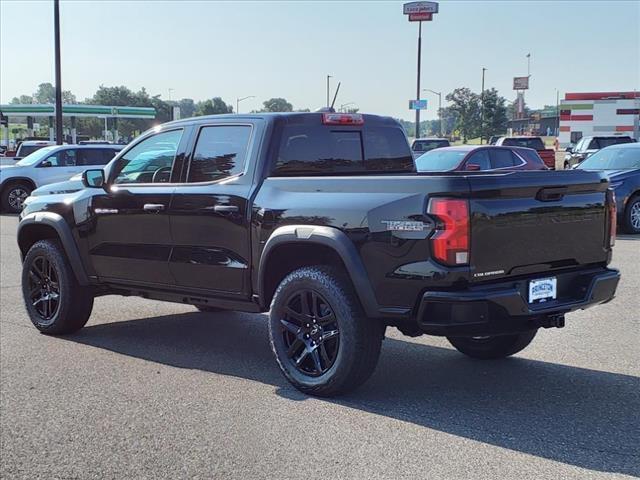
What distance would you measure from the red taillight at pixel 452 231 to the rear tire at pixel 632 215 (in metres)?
10.8

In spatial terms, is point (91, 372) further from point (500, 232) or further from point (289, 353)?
point (500, 232)

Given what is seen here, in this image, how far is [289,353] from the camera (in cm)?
508

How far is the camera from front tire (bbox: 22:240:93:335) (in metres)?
6.61

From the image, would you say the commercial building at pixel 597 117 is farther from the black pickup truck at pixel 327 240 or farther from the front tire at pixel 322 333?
the front tire at pixel 322 333

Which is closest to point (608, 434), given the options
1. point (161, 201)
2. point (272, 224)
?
point (272, 224)

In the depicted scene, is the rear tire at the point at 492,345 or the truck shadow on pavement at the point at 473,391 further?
the rear tire at the point at 492,345

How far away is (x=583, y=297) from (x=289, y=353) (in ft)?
6.61

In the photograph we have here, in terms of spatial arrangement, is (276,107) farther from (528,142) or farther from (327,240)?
(327,240)

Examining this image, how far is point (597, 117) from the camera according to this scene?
43906 mm

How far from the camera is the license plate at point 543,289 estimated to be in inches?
174

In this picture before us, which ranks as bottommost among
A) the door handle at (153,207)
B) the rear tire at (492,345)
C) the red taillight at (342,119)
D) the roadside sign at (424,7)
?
the rear tire at (492,345)

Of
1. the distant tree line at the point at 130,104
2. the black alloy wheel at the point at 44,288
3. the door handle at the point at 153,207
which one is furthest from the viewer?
the distant tree line at the point at 130,104

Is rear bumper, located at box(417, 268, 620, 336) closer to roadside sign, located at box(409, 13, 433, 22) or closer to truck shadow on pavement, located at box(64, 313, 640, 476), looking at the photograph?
truck shadow on pavement, located at box(64, 313, 640, 476)

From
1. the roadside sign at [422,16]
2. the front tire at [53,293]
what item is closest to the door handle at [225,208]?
the front tire at [53,293]
